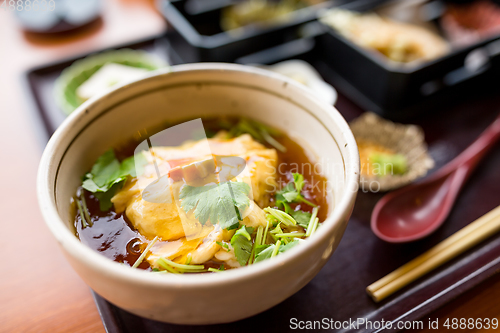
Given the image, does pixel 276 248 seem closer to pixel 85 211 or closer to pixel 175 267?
pixel 175 267

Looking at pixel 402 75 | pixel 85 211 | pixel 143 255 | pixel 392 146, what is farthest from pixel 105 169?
pixel 402 75

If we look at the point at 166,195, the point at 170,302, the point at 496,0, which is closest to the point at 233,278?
the point at 170,302

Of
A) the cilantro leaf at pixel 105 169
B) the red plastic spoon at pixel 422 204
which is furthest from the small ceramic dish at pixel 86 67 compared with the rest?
the red plastic spoon at pixel 422 204

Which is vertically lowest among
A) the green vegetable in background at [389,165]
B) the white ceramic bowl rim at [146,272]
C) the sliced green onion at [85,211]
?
the green vegetable in background at [389,165]

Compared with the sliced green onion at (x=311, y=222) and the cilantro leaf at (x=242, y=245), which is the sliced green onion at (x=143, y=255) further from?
the sliced green onion at (x=311, y=222)

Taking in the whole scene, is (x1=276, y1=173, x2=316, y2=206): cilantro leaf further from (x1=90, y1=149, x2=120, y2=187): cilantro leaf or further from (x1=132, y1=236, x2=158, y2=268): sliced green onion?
(x1=90, y1=149, x2=120, y2=187): cilantro leaf

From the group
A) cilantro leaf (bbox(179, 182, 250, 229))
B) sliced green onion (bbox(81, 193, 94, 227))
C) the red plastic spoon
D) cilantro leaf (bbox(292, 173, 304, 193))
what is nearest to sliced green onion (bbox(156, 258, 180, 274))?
cilantro leaf (bbox(179, 182, 250, 229))

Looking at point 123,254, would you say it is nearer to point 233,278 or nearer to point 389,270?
point 233,278
